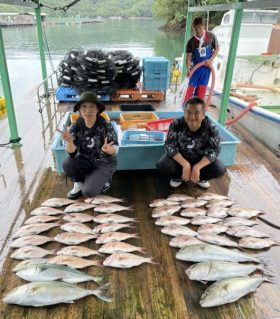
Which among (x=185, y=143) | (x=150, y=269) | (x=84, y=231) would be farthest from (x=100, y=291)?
(x=185, y=143)

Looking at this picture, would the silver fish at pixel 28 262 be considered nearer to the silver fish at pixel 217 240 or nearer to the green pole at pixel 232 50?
the silver fish at pixel 217 240

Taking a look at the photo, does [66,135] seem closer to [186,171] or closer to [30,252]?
[30,252]

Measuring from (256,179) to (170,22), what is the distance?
41214 mm

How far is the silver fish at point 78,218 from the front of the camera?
2635 millimetres

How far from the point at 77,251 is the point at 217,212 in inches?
53.4

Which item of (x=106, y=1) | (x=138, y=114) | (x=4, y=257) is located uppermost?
(x=106, y=1)

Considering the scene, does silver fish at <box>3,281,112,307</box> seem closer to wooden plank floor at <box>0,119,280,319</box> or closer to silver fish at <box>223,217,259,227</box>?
wooden plank floor at <box>0,119,280,319</box>

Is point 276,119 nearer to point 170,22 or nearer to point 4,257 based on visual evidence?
point 4,257

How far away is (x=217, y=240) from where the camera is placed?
7.88ft

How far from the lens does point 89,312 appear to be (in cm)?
182

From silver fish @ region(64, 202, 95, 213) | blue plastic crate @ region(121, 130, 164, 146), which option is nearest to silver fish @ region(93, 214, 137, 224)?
silver fish @ region(64, 202, 95, 213)

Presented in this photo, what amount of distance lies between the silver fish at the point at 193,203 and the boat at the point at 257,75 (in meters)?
3.03

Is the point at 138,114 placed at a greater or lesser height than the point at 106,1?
lesser

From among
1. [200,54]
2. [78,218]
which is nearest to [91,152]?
[78,218]
